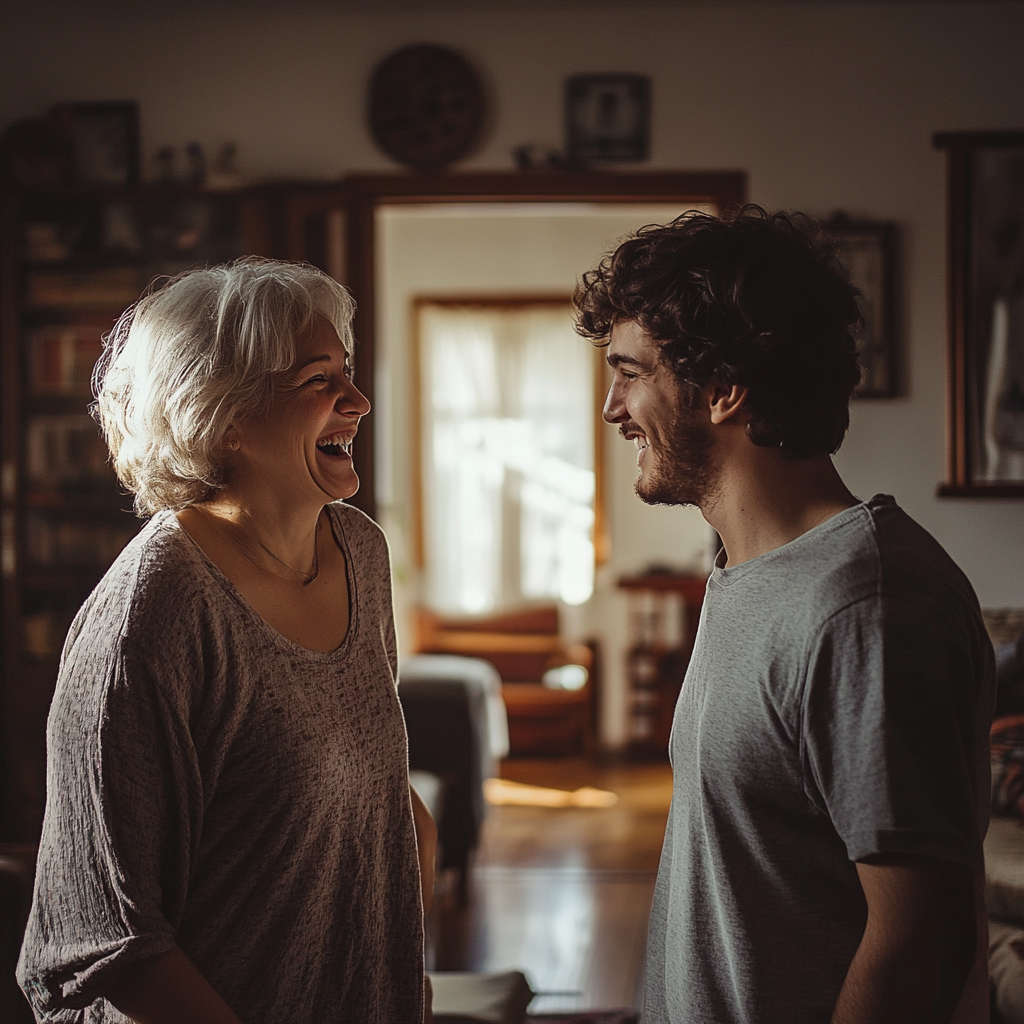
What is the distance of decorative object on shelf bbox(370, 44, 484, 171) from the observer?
134 inches

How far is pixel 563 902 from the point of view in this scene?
11.9ft

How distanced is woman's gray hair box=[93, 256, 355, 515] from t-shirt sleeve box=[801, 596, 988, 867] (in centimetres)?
74

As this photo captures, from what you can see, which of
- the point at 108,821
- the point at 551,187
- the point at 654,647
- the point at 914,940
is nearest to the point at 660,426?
the point at 914,940

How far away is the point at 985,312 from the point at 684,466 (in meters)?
2.66

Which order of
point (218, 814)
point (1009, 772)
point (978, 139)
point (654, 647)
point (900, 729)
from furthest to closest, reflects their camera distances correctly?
point (654, 647) → point (978, 139) → point (1009, 772) → point (218, 814) → point (900, 729)

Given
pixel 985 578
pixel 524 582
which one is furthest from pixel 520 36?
pixel 524 582

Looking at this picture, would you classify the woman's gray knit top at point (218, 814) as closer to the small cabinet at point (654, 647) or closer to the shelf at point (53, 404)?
the shelf at point (53, 404)

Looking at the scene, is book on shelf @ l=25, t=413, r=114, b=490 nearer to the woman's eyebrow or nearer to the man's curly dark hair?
the woman's eyebrow

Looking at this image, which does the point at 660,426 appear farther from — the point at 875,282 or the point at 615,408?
the point at 875,282

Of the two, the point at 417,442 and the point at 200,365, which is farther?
the point at 417,442

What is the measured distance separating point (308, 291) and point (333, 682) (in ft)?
1.61

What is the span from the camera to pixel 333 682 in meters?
1.23

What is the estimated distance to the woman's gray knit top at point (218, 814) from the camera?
101cm

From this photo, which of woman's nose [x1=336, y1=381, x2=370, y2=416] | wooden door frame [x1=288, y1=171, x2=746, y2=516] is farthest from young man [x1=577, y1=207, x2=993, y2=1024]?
wooden door frame [x1=288, y1=171, x2=746, y2=516]
